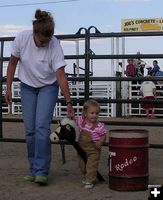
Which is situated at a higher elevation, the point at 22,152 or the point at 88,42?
the point at 88,42

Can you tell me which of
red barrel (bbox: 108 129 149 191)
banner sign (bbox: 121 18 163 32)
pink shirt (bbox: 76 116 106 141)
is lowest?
red barrel (bbox: 108 129 149 191)

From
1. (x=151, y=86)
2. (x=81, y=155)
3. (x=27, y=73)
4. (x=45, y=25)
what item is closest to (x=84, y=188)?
(x=81, y=155)

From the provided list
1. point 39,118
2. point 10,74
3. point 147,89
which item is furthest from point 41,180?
point 147,89

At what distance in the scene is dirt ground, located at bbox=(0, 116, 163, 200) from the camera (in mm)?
5453

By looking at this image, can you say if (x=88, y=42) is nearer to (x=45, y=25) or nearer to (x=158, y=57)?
(x=158, y=57)

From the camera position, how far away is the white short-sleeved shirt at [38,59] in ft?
19.2

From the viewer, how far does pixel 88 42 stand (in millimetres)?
8039

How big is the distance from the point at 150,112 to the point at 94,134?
12.2 metres

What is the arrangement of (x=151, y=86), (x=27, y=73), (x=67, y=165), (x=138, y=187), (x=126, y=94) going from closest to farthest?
(x=138, y=187) → (x=27, y=73) → (x=67, y=165) → (x=151, y=86) → (x=126, y=94)

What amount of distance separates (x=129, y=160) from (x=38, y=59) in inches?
58.6

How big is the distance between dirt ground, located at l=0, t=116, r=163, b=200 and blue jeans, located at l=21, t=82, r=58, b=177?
27 cm

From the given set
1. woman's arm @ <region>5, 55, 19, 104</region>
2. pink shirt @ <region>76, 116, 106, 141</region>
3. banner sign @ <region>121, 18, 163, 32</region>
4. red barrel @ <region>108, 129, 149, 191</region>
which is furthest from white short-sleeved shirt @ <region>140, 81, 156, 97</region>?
banner sign @ <region>121, 18, 163, 32</region>

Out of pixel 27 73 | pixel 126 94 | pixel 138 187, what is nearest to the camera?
pixel 138 187

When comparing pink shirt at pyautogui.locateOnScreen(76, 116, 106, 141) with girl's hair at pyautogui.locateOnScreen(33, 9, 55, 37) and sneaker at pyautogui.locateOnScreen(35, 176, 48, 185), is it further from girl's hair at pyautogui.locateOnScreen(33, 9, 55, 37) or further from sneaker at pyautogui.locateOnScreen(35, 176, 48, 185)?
girl's hair at pyautogui.locateOnScreen(33, 9, 55, 37)
